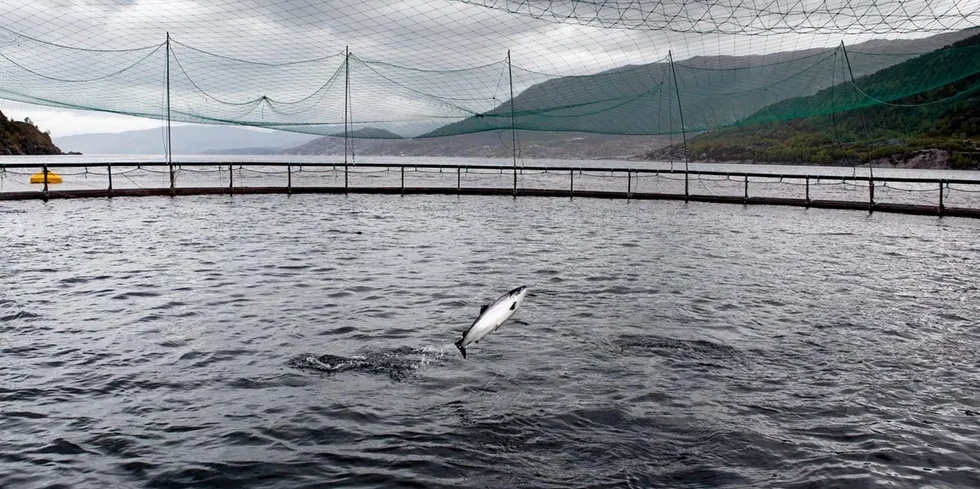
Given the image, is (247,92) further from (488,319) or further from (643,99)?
(488,319)

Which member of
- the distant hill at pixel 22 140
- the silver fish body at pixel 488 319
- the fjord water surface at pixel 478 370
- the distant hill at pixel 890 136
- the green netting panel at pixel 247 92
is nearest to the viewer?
the fjord water surface at pixel 478 370

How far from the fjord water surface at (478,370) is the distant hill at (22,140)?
15058 cm

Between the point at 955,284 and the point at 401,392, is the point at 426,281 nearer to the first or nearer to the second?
the point at 401,392

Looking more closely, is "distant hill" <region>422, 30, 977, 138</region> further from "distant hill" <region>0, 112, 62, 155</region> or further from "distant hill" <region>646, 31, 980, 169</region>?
"distant hill" <region>0, 112, 62, 155</region>

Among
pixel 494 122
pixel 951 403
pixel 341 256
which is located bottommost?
pixel 951 403

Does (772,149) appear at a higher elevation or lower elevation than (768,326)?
higher

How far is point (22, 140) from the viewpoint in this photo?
15162 cm

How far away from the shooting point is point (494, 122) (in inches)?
1535

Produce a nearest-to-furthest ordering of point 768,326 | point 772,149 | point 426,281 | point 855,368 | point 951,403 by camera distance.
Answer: point 951,403
point 855,368
point 768,326
point 426,281
point 772,149

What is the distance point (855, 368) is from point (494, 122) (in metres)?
32.9

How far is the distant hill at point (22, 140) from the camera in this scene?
13838cm

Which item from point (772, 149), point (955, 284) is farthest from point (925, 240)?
point (772, 149)

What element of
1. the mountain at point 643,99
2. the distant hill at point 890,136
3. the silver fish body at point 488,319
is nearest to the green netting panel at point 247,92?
the mountain at point 643,99

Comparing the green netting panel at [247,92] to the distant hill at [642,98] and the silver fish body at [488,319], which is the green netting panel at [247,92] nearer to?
the distant hill at [642,98]
